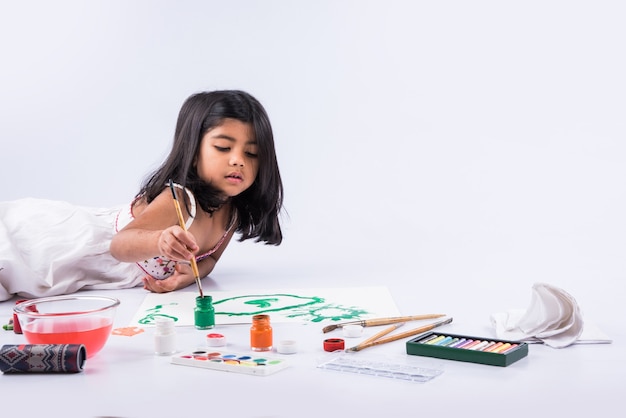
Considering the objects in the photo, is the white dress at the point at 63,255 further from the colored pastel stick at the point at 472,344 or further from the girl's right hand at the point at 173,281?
the colored pastel stick at the point at 472,344

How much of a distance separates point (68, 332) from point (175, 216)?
0.85 meters

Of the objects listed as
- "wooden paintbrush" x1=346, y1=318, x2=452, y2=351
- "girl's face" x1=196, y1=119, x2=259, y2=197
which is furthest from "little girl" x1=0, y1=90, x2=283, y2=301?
"wooden paintbrush" x1=346, y1=318, x2=452, y2=351

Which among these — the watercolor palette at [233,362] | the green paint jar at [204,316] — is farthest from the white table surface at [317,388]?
the green paint jar at [204,316]

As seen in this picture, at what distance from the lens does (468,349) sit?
158 cm

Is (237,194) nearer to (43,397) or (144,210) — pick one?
(144,210)

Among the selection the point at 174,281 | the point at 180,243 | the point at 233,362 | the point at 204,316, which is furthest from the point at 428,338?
the point at 174,281

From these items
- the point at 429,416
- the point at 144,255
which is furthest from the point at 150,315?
the point at 429,416

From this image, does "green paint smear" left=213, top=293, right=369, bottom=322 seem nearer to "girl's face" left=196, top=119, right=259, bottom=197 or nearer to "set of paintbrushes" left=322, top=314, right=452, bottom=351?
"set of paintbrushes" left=322, top=314, right=452, bottom=351

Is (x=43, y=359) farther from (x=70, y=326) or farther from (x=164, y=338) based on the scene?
(x=164, y=338)

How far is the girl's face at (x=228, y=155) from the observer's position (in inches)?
97.0

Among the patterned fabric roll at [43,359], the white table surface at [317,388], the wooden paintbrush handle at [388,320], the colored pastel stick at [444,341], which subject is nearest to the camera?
the white table surface at [317,388]

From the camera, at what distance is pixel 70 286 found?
99.3 inches

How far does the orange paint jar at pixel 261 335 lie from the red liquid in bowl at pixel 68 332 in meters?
0.30

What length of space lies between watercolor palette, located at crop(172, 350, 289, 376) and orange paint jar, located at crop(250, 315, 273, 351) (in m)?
0.05
